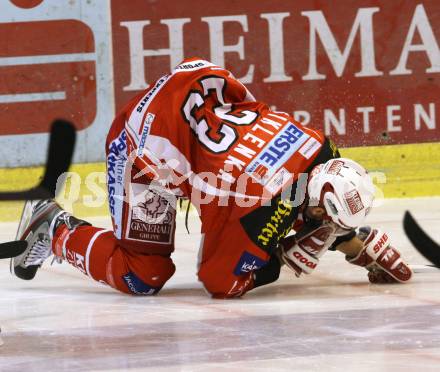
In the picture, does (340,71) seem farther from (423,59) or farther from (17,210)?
(17,210)

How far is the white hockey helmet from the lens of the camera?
3.19m

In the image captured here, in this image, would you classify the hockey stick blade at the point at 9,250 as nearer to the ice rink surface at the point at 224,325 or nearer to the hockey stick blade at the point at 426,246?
the ice rink surface at the point at 224,325

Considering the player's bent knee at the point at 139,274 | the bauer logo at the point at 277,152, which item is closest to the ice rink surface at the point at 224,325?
the player's bent knee at the point at 139,274

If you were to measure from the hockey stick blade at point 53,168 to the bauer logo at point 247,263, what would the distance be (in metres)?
1.02

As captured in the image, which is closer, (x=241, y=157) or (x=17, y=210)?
(x=241, y=157)

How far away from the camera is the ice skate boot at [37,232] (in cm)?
363

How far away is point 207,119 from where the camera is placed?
11.1 feet

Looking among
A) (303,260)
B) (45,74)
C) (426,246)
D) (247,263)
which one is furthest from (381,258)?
(45,74)

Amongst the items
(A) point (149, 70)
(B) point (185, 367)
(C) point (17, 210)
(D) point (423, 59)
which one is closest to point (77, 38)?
(A) point (149, 70)

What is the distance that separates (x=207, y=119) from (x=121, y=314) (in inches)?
25.2

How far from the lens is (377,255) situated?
11.3ft

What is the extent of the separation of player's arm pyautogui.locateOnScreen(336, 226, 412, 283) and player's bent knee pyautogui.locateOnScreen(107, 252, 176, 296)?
52 centimetres

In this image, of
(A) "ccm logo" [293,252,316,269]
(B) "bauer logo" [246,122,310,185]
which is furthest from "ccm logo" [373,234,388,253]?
(B) "bauer logo" [246,122,310,185]

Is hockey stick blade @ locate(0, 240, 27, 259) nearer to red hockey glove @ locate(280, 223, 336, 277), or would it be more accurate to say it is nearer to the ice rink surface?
the ice rink surface
